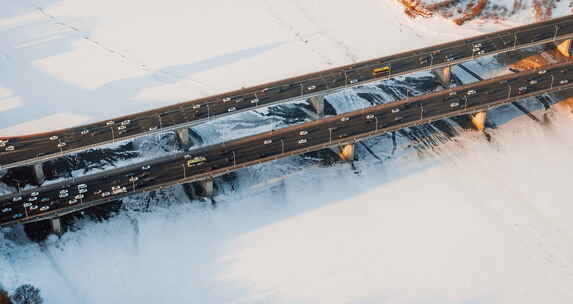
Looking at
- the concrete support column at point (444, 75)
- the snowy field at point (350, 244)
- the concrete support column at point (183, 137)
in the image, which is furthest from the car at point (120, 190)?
the concrete support column at point (444, 75)

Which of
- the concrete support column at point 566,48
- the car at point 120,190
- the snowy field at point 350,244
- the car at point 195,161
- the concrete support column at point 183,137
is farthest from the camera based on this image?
the concrete support column at point 566,48

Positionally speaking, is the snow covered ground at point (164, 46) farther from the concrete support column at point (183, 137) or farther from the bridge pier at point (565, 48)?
the concrete support column at point (183, 137)

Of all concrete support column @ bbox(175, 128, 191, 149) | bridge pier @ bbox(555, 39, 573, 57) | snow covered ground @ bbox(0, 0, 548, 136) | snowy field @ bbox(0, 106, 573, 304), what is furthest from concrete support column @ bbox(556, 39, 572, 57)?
concrete support column @ bbox(175, 128, 191, 149)

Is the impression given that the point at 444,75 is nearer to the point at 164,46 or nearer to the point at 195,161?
the point at 195,161

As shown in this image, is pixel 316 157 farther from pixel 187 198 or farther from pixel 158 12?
pixel 158 12

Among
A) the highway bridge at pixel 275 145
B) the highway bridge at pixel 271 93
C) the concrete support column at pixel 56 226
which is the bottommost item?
the concrete support column at pixel 56 226

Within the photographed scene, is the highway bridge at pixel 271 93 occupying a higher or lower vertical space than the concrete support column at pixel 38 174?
higher

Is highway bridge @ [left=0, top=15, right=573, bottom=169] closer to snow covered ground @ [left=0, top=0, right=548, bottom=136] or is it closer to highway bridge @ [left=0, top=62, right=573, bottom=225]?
highway bridge @ [left=0, top=62, right=573, bottom=225]
